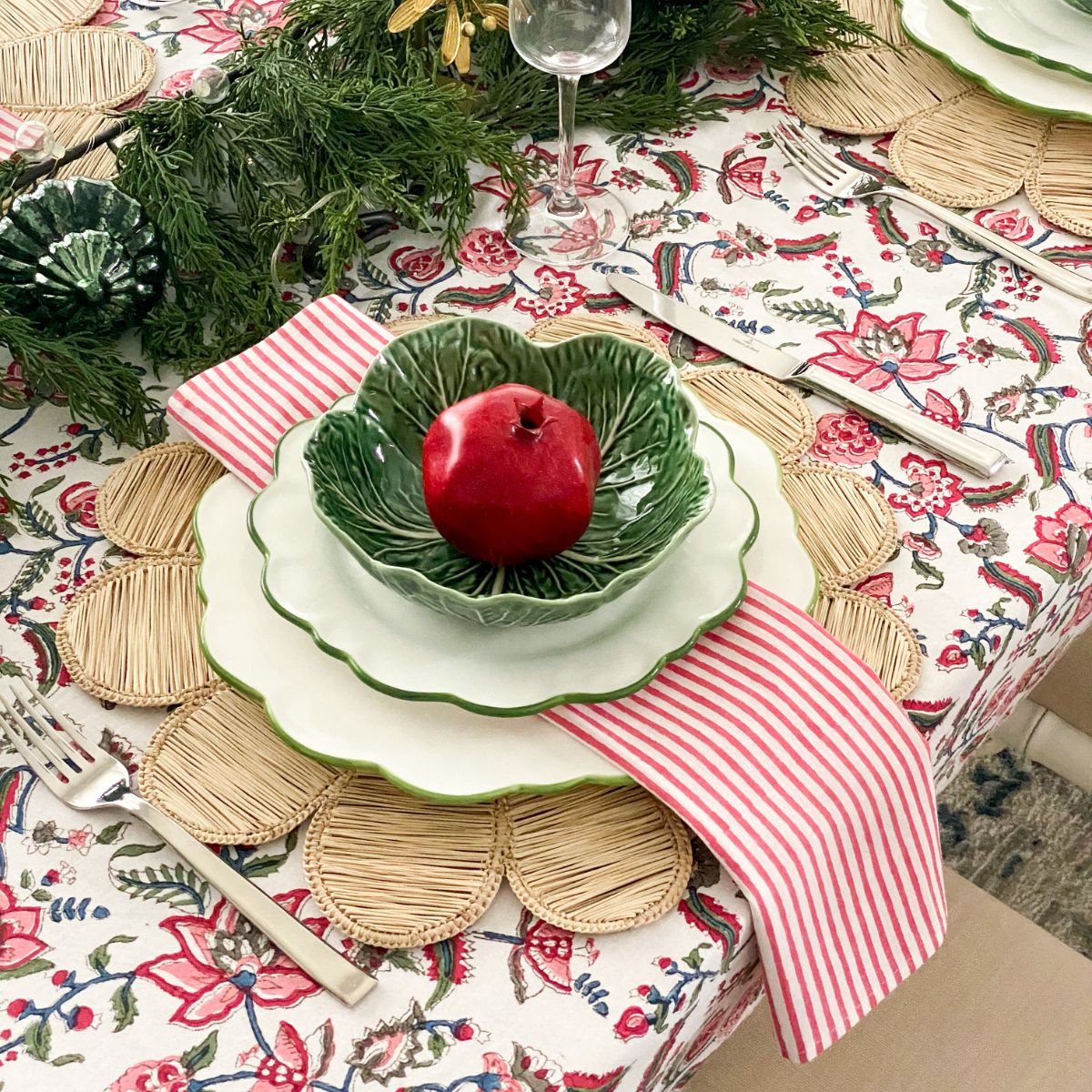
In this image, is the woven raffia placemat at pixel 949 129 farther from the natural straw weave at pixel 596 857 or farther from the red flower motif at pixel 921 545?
the natural straw weave at pixel 596 857

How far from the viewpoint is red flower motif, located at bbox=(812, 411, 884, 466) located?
30.5 inches

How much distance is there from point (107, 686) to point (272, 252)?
36cm

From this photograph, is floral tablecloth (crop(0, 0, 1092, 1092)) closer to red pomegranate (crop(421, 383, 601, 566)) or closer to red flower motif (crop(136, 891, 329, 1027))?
red flower motif (crop(136, 891, 329, 1027))

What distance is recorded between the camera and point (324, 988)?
549 mm

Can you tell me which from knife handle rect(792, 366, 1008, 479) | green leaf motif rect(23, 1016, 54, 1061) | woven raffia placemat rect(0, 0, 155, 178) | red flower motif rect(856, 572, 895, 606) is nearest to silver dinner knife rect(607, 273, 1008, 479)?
knife handle rect(792, 366, 1008, 479)

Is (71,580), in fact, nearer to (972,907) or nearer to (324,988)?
(324,988)

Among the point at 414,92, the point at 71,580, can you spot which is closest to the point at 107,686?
the point at 71,580

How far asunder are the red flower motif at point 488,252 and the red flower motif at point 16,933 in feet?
1.77

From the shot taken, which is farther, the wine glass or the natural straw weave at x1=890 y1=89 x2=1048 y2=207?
the natural straw weave at x1=890 y1=89 x2=1048 y2=207

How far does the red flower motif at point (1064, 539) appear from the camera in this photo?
0.72 m

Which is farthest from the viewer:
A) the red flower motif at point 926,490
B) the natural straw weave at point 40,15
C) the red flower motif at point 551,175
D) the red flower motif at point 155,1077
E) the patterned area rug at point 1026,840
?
the patterned area rug at point 1026,840

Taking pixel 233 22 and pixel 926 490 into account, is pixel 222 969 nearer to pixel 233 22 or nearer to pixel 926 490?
pixel 926 490

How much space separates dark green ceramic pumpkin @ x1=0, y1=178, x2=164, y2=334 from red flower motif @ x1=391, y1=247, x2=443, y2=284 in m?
0.18

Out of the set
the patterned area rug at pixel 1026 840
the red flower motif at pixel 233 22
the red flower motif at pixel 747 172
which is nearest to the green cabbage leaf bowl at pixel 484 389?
the red flower motif at pixel 747 172
